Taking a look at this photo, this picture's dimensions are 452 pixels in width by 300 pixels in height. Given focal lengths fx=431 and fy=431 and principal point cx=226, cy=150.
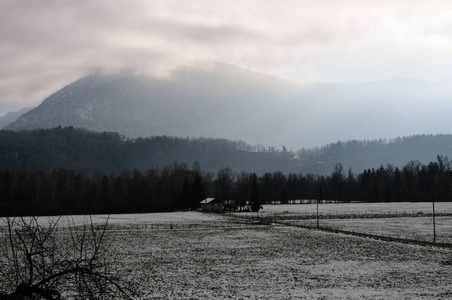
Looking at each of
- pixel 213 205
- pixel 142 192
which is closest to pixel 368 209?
pixel 213 205

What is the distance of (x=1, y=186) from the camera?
12394 cm

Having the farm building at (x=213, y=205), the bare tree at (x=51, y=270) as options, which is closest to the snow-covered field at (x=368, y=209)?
the farm building at (x=213, y=205)

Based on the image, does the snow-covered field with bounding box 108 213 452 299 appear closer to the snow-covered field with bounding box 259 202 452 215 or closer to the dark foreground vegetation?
the snow-covered field with bounding box 259 202 452 215

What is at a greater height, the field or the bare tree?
the bare tree

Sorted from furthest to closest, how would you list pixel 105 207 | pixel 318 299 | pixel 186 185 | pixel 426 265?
pixel 186 185 → pixel 105 207 → pixel 426 265 → pixel 318 299

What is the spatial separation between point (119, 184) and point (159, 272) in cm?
12287

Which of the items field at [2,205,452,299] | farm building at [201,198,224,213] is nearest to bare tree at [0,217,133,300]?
field at [2,205,452,299]

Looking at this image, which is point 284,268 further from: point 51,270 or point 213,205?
point 213,205

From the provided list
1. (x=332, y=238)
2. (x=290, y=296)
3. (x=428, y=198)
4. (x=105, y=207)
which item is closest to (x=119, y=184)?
(x=105, y=207)

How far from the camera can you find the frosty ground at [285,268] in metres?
22.0

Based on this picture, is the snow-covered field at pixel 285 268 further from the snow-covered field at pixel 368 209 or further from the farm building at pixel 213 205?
the farm building at pixel 213 205

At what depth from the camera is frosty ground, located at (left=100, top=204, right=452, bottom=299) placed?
22.0 m

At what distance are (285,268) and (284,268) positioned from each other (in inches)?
2.7

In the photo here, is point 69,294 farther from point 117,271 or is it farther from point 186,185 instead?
point 186,185
